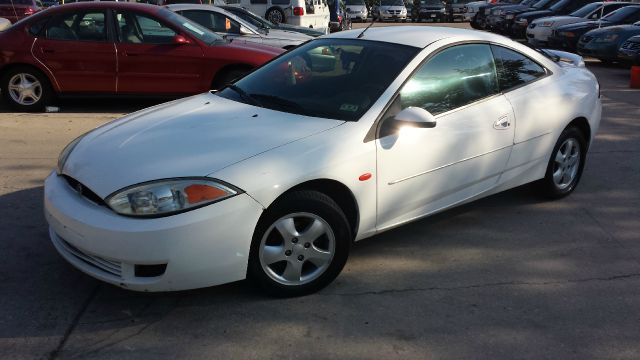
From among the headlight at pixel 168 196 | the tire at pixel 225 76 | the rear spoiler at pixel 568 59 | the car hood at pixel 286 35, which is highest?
the headlight at pixel 168 196

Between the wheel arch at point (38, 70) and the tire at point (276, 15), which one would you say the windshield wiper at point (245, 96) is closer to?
the wheel arch at point (38, 70)

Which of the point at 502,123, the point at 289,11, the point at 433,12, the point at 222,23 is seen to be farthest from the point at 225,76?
the point at 433,12

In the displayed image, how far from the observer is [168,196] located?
3361 mm

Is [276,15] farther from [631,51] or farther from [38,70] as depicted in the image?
[38,70]

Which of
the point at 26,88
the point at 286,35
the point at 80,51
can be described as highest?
the point at 80,51

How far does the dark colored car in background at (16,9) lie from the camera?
2102 centimetres

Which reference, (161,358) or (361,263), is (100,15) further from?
(161,358)

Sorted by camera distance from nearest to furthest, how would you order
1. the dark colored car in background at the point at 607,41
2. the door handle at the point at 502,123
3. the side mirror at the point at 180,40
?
1. the door handle at the point at 502,123
2. the side mirror at the point at 180,40
3. the dark colored car in background at the point at 607,41

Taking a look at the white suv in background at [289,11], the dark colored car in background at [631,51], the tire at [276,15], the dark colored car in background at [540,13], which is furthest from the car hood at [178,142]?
the dark colored car in background at [540,13]

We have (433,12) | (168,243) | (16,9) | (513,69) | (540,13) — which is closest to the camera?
(168,243)

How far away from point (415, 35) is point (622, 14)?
49.2 feet

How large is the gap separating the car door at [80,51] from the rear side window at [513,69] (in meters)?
5.61

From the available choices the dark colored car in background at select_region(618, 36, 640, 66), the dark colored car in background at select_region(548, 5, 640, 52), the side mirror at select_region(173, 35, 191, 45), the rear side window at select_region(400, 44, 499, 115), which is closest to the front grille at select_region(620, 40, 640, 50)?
the dark colored car in background at select_region(618, 36, 640, 66)

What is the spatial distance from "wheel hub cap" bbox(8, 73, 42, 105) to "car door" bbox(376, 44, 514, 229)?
6444 millimetres
